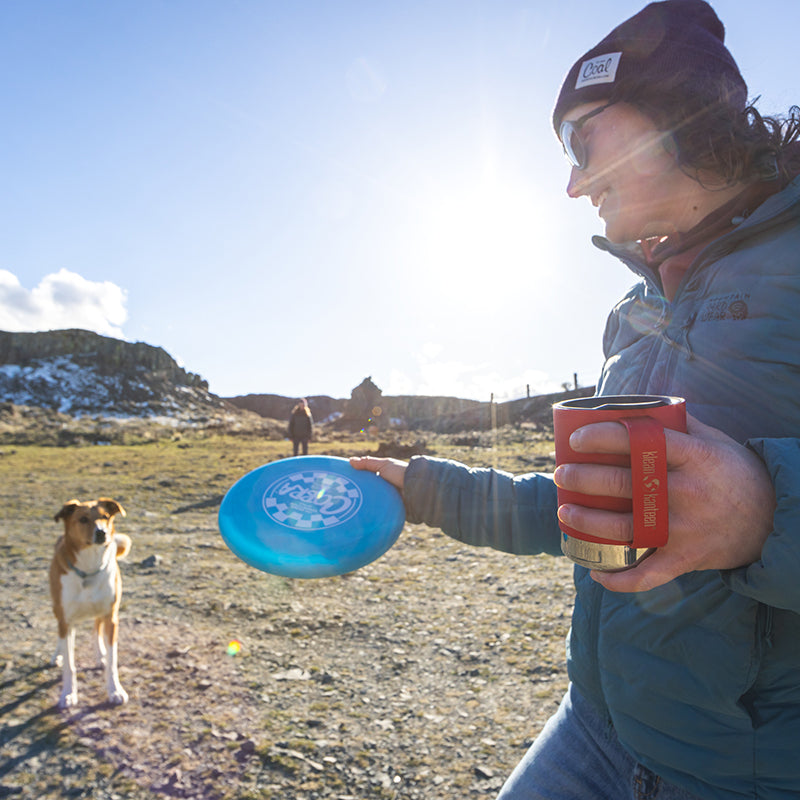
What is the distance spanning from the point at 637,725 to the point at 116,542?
4933 mm

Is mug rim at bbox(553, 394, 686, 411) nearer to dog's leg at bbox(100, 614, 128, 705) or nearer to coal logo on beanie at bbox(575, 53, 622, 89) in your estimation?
coal logo on beanie at bbox(575, 53, 622, 89)

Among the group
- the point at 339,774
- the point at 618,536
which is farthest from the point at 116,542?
the point at 618,536

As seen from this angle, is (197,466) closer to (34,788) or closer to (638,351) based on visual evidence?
(34,788)

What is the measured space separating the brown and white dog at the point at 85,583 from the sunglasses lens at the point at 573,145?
4.26 metres

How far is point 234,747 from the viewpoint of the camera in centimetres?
309

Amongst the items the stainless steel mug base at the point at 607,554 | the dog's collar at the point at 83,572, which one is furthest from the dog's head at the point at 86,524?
the stainless steel mug base at the point at 607,554

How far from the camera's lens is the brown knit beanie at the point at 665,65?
1.45m

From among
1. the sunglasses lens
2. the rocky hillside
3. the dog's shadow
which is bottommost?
the dog's shadow

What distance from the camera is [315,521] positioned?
192 cm

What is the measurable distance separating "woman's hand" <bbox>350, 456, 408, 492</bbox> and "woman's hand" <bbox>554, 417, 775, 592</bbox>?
1.13 meters

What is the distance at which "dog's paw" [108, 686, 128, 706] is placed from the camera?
3560 mm

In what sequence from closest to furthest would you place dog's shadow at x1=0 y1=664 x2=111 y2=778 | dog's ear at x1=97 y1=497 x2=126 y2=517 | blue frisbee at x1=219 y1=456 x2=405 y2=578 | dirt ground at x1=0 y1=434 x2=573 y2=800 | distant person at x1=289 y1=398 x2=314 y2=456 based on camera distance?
blue frisbee at x1=219 y1=456 x2=405 y2=578 → dirt ground at x1=0 y1=434 x2=573 y2=800 → dog's shadow at x1=0 y1=664 x2=111 y2=778 → dog's ear at x1=97 y1=497 x2=126 y2=517 → distant person at x1=289 y1=398 x2=314 y2=456

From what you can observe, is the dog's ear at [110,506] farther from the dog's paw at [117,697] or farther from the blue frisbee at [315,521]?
the blue frisbee at [315,521]

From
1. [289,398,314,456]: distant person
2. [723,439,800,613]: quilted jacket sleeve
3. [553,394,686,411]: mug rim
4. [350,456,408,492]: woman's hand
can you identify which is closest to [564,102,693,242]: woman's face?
[553,394,686,411]: mug rim
